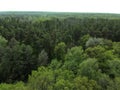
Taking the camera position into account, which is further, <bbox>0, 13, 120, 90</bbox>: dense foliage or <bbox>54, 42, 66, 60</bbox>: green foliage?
<bbox>54, 42, 66, 60</bbox>: green foliage

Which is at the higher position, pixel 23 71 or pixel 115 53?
pixel 115 53

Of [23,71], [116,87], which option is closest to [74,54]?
[23,71]

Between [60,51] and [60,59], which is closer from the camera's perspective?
[60,59]

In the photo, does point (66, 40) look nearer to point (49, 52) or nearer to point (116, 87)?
point (49, 52)

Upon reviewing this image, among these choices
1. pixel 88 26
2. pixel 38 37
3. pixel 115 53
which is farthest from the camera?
pixel 88 26

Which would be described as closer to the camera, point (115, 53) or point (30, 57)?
point (115, 53)

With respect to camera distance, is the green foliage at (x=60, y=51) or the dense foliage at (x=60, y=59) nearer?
the dense foliage at (x=60, y=59)

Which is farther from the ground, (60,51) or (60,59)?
(60,51)

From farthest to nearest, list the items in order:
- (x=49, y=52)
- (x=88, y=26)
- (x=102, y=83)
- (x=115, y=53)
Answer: (x=88, y=26)
(x=49, y=52)
(x=115, y=53)
(x=102, y=83)
